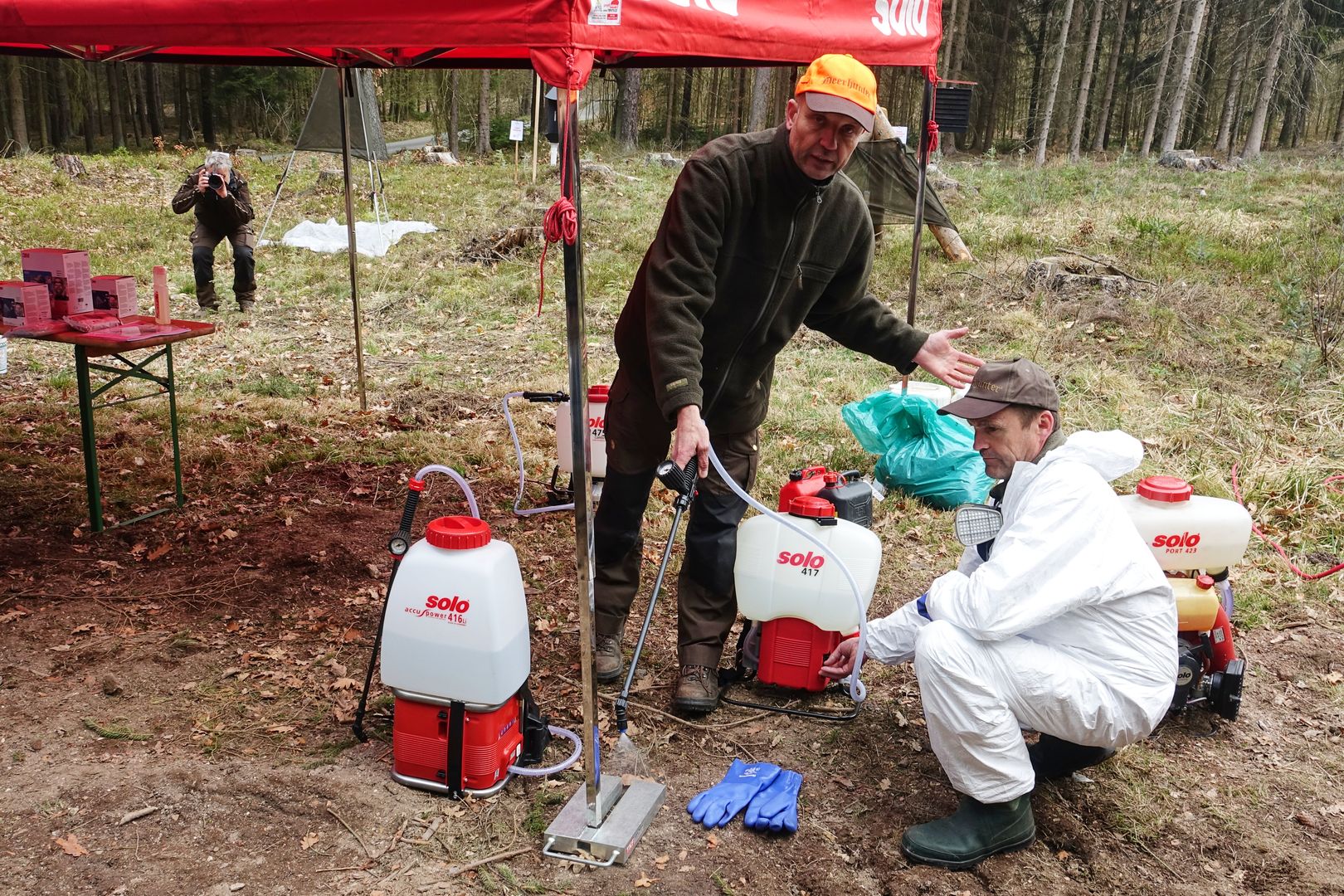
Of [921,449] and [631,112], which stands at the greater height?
[631,112]

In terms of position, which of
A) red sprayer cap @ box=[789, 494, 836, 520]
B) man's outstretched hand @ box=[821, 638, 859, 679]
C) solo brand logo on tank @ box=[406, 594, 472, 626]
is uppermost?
red sprayer cap @ box=[789, 494, 836, 520]

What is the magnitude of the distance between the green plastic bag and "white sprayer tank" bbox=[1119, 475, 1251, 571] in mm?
1895

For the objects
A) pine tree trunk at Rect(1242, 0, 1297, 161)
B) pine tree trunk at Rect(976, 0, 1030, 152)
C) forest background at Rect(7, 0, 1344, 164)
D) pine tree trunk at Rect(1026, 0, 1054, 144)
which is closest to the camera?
pine tree trunk at Rect(1242, 0, 1297, 161)

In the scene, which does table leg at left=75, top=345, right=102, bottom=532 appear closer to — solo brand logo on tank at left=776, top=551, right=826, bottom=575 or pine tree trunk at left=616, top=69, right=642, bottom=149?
solo brand logo on tank at left=776, top=551, right=826, bottom=575

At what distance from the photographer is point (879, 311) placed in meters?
3.48

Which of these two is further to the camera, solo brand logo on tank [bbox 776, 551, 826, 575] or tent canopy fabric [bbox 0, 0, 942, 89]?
solo brand logo on tank [bbox 776, 551, 826, 575]

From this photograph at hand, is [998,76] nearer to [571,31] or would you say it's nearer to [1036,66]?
[1036,66]

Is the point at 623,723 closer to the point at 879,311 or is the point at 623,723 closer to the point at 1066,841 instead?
the point at 1066,841

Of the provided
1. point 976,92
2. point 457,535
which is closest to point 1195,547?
point 457,535

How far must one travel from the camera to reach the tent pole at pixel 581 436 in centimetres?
233

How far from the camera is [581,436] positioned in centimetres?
248

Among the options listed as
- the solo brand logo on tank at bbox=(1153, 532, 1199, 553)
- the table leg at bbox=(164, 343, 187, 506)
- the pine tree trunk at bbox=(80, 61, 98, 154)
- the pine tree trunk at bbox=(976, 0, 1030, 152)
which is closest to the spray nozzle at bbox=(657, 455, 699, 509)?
the solo brand logo on tank at bbox=(1153, 532, 1199, 553)

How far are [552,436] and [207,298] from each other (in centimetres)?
500

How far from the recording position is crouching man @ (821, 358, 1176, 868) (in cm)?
253
